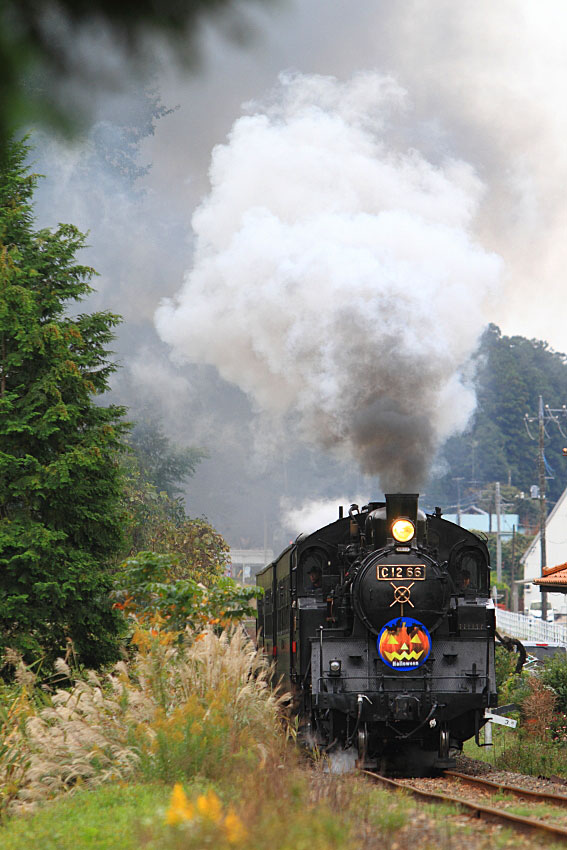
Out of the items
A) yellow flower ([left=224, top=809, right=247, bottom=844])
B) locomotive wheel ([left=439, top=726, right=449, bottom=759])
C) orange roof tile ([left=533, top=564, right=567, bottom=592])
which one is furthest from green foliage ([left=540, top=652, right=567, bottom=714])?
yellow flower ([left=224, top=809, right=247, bottom=844])

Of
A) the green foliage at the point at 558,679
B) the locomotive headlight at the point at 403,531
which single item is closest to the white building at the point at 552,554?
the green foliage at the point at 558,679

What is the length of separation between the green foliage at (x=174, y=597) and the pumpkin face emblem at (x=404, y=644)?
160 cm

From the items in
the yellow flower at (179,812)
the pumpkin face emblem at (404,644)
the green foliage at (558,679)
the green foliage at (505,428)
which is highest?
the green foliage at (505,428)

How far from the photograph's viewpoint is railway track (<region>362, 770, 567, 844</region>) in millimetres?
6707

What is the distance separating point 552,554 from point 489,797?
2143 inches

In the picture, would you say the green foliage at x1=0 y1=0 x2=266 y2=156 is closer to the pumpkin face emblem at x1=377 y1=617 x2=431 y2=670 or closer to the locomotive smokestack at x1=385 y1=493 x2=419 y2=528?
the locomotive smokestack at x1=385 y1=493 x2=419 y2=528

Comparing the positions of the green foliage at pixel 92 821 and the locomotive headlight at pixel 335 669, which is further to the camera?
the locomotive headlight at pixel 335 669

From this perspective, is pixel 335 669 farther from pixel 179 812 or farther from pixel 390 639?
pixel 179 812

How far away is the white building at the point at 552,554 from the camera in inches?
2373

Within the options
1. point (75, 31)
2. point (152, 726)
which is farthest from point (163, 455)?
point (75, 31)

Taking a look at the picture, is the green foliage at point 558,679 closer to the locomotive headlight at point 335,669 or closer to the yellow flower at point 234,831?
the locomotive headlight at point 335,669

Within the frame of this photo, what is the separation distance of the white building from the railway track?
4963 cm

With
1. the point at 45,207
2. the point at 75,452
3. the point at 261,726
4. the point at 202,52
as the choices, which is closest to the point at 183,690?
the point at 261,726

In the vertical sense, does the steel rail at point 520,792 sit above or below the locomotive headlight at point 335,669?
below
